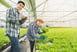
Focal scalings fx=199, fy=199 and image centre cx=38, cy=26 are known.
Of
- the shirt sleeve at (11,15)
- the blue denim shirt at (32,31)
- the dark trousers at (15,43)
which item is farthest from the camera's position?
the blue denim shirt at (32,31)

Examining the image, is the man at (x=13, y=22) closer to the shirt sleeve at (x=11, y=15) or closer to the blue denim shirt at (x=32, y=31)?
the shirt sleeve at (x=11, y=15)

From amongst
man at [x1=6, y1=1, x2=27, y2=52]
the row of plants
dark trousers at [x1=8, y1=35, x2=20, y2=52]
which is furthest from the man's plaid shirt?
the row of plants

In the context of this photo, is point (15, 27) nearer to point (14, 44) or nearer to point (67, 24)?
point (14, 44)

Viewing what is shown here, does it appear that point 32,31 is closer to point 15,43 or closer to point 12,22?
point 15,43

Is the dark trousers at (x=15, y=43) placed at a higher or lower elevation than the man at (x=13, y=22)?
lower

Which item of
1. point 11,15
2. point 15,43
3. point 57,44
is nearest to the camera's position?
point 11,15

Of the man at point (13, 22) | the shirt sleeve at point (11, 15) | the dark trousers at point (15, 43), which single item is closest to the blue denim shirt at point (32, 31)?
the dark trousers at point (15, 43)

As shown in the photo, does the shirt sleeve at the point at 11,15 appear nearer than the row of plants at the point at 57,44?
No

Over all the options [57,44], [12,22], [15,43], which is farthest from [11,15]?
[57,44]

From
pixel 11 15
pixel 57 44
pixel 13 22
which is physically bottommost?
pixel 57 44

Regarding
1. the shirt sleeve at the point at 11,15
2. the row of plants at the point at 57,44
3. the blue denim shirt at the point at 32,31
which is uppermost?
Answer: the shirt sleeve at the point at 11,15

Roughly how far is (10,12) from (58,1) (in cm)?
758

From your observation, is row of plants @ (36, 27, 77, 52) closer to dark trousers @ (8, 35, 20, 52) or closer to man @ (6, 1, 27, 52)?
dark trousers @ (8, 35, 20, 52)

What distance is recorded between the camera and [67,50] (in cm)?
389
